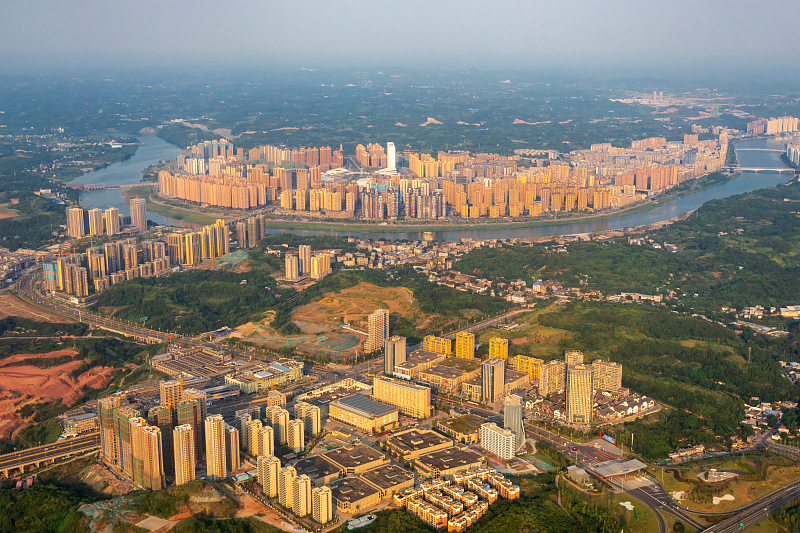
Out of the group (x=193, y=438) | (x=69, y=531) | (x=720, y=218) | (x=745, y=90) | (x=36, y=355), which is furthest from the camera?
(x=745, y=90)

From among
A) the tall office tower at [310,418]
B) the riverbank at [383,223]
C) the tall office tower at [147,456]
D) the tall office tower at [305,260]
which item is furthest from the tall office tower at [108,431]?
the riverbank at [383,223]

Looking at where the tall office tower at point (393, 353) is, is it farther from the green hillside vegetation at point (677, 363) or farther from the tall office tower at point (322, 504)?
the tall office tower at point (322, 504)

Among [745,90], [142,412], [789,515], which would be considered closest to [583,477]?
[789,515]

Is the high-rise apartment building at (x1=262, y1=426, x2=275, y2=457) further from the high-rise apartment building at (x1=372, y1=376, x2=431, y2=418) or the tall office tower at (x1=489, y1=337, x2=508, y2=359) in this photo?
the tall office tower at (x1=489, y1=337, x2=508, y2=359)

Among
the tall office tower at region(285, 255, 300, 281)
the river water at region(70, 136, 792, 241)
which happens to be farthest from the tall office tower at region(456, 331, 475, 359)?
the river water at region(70, 136, 792, 241)

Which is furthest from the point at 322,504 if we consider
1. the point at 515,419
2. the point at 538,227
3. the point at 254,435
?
the point at 538,227

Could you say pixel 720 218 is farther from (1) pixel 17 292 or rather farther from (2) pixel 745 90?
(2) pixel 745 90
